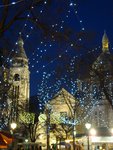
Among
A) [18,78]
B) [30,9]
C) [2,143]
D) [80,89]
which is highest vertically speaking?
[18,78]

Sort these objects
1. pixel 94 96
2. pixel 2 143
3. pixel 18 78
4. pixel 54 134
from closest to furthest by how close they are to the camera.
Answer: pixel 2 143 → pixel 94 96 → pixel 54 134 → pixel 18 78

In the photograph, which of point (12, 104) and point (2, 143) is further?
point (12, 104)

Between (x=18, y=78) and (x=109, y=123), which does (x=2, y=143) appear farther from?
(x=18, y=78)

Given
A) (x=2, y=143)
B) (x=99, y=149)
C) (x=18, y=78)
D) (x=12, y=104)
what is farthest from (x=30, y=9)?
(x=18, y=78)

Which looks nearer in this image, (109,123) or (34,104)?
(109,123)

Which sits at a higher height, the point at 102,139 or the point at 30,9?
the point at 30,9

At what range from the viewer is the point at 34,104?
79812mm

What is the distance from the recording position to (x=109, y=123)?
63.2 m

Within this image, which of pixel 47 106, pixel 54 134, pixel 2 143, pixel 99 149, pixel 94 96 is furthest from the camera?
pixel 54 134

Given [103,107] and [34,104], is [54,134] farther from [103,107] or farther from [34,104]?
[34,104]

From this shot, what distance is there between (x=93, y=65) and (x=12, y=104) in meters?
20.3

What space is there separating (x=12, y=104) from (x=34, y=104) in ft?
112

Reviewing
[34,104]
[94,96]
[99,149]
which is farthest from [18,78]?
[99,149]

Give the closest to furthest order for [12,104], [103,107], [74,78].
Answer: [74,78], [12,104], [103,107]
